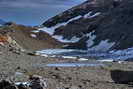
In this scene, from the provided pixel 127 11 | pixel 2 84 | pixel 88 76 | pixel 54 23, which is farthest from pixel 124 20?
pixel 2 84

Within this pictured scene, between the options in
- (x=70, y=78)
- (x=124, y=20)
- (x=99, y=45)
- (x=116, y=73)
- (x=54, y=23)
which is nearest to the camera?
(x=70, y=78)

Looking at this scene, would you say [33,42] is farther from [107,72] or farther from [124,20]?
[107,72]

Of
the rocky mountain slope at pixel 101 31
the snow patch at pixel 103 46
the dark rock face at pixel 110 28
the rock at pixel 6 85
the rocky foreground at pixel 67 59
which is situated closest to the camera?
the rock at pixel 6 85

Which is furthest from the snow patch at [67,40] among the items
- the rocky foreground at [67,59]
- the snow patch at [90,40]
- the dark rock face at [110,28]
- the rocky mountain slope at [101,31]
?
the snow patch at [90,40]

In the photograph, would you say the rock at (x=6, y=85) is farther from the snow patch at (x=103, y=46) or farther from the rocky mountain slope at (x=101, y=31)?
the snow patch at (x=103, y=46)

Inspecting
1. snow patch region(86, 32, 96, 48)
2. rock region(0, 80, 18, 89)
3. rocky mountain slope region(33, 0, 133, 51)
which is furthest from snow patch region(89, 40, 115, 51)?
rock region(0, 80, 18, 89)

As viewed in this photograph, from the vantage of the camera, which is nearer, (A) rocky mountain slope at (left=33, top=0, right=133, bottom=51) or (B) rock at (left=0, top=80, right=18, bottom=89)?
(B) rock at (left=0, top=80, right=18, bottom=89)

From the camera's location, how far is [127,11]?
94.4 meters

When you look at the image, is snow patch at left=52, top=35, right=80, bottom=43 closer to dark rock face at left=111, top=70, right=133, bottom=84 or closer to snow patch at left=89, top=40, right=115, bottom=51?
snow patch at left=89, top=40, right=115, bottom=51

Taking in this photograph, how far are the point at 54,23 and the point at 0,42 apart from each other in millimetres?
93137

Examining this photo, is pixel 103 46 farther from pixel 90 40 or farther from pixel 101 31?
pixel 101 31

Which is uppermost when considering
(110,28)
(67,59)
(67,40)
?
(110,28)

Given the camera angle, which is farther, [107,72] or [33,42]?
[33,42]

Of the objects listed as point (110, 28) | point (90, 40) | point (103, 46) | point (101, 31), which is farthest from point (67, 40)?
point (103, 46)
